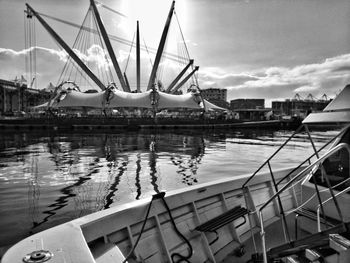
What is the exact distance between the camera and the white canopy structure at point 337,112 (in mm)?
4090

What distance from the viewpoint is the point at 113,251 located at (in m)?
3.38

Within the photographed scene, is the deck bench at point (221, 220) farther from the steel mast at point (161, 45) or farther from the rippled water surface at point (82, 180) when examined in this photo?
the steel mast at point (161, 45)

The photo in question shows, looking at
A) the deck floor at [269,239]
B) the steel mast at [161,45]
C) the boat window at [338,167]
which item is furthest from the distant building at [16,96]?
the boat window at [338,167]

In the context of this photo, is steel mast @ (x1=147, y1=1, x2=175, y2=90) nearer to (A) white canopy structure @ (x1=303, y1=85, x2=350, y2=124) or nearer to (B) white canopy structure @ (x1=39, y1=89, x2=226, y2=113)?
(B) white canopy structure @ (x1=39, y1=89, x2=226, y2=113)

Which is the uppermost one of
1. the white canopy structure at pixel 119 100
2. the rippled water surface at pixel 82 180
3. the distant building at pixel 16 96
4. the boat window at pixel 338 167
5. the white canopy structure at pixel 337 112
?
the distant building at pixel 16 96

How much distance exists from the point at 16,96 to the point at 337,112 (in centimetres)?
14157

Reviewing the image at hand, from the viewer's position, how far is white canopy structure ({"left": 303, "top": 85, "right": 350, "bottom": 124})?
4090 millimetres

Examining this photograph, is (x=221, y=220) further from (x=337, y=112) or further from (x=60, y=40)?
(x=60, y=40)

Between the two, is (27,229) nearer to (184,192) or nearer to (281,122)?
(184,192)

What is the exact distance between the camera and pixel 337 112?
13.8 ft

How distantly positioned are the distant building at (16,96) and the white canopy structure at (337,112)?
121163 millimetres

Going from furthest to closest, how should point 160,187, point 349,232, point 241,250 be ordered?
point 160,187 → point 241,250 → point 349,232

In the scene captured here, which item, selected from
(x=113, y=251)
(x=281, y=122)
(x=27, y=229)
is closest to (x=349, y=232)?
(x=113, y=251)

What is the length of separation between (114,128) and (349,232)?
188 ft
